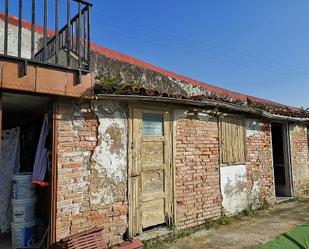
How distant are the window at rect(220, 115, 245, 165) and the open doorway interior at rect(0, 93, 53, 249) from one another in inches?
162

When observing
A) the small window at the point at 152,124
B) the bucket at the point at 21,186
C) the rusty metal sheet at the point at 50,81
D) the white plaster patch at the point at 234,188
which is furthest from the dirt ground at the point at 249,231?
the rusty metal sheet at the point at 50,81

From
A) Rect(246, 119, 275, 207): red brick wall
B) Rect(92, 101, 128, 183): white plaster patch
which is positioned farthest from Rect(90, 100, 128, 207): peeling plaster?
Rect(246, 119, 275, 207): red brick wall

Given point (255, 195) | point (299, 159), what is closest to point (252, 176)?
point (255, 195)

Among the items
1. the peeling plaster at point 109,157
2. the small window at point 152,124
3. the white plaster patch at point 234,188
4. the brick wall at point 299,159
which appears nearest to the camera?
the peeling plaster at point 109,157

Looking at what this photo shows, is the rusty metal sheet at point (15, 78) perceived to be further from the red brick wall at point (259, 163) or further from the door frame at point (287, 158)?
the door frame at point (287, 158)

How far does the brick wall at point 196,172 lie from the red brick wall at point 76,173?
175cm

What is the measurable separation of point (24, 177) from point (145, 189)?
2.10 meters

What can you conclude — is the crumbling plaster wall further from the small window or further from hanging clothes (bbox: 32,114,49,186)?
hanging clothes (bbox: 32,114,49,186)

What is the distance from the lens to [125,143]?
5195 mm

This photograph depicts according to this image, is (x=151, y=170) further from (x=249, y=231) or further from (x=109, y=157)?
(x=249, y=231)

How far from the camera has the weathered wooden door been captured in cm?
533

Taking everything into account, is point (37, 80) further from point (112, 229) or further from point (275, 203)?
point (275, 203)

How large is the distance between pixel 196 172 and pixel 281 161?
5561mm

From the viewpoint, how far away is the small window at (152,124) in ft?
18.3
